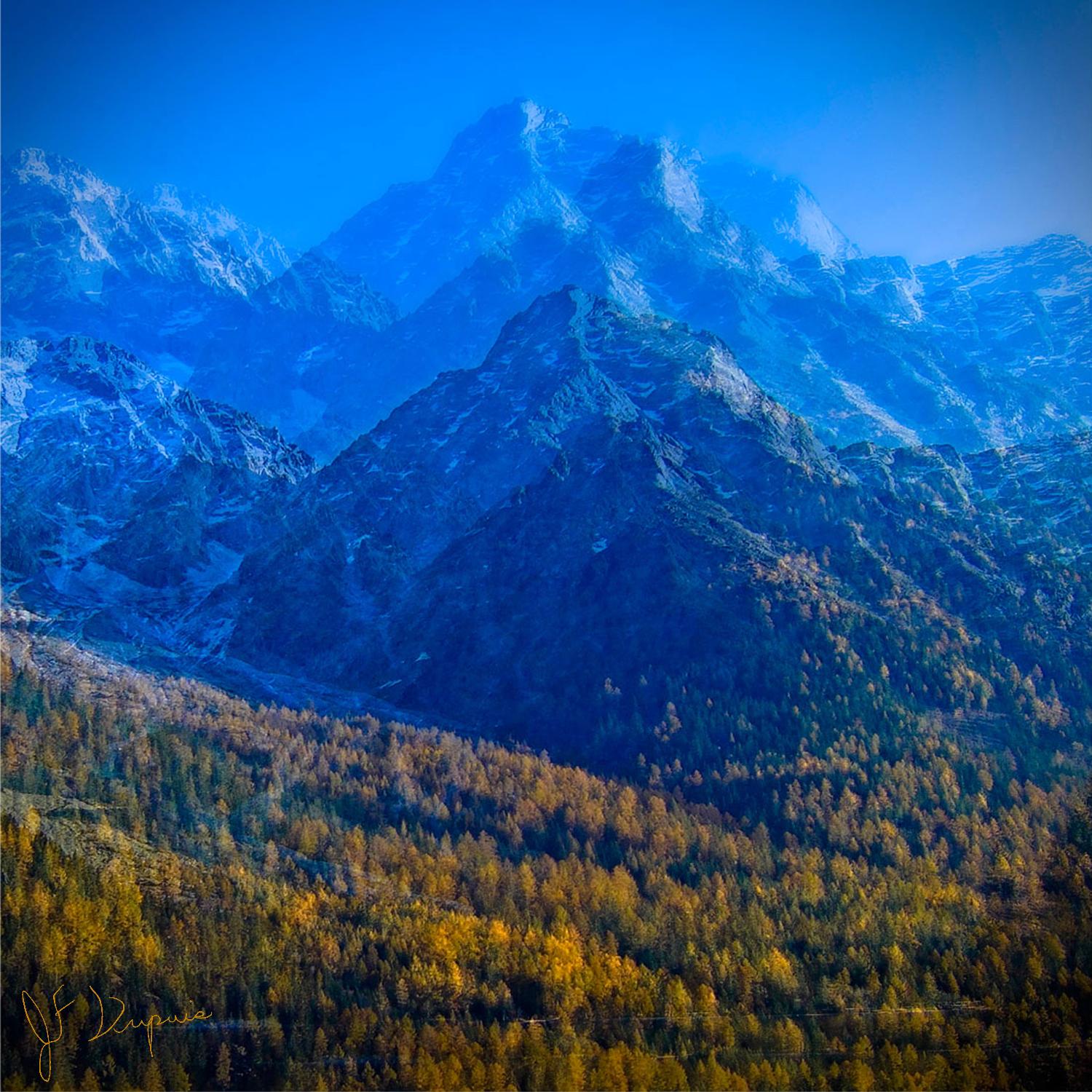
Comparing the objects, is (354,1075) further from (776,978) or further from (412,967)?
(776,978)

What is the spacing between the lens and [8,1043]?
157 metres

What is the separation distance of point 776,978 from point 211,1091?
85.4 metres

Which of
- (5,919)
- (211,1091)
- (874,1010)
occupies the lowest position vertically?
(211,1091)

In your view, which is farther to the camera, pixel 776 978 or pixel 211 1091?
pixel 776 978

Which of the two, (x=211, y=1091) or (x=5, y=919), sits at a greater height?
(x=5, y=919)

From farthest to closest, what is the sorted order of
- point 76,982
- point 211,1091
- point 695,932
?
point 695,932
point 76,982
point 211,1091

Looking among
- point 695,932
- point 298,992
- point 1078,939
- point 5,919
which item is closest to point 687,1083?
point 695,932
